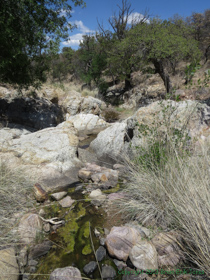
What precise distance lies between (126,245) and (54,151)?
3.69 m

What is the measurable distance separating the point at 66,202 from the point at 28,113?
836 centimetres

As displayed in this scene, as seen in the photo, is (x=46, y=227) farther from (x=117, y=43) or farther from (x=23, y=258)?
(x=117, y=43)

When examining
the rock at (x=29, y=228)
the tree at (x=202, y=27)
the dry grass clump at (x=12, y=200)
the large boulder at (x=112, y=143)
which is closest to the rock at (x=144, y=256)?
the rock at (x=29, y=228)

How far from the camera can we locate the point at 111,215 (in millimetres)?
3146

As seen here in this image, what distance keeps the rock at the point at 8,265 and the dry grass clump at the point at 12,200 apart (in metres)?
0.20

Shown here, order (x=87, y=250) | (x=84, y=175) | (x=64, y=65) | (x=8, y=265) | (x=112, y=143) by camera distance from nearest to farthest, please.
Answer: (x=8, y=265) < (x=87, y=250) < (x=84, y=175) < (x=112, y=143) < (x=64, y=65)

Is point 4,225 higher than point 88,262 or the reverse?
higher

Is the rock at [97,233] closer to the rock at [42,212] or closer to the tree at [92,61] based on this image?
the rock at [42,212]

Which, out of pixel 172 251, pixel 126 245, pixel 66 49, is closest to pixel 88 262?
pixel 126 245

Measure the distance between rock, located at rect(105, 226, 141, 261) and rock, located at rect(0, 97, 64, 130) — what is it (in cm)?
911

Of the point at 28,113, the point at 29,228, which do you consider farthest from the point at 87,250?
the point at 28,113

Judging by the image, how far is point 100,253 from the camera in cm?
242

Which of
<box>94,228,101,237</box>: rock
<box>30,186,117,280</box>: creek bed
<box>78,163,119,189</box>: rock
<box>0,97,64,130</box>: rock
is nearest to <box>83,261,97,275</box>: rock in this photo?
<box>30,186,117,280</box>: creek bed

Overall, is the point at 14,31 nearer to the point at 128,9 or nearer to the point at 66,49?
the point at 128,9
